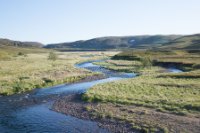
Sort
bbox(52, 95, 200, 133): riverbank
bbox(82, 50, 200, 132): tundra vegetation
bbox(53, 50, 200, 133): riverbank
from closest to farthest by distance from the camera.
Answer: bbox(52, 95, 200, 133): riverbank → bbox(53, 50, 200, 133): riverbank → bbox(82, 50, 200, 132): tundra vegetation

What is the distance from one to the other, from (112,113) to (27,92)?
85.6 ft

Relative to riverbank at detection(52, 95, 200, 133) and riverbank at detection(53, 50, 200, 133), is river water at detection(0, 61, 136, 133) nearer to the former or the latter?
riverbank at detection(52, 95, 200, 133)

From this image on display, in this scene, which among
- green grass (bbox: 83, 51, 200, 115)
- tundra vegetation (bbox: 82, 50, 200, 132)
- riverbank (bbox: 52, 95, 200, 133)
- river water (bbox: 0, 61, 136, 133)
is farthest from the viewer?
green grass (bbox: 83, 51, 200, 115)

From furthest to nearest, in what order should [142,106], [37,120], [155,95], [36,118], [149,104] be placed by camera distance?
[155,95]
[149,104]
[142,106]
[36,118]
[37,120]

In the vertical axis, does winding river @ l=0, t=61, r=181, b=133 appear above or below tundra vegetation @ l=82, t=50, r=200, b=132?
below

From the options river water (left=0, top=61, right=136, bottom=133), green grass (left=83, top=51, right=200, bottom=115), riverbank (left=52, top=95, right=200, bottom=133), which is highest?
green grass (left=83, top=51, right=200, bottom=115)

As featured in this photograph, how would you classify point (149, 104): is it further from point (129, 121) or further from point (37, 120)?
point (37, 120)

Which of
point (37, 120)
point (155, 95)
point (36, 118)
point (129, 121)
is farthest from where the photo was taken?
point (155, 95)

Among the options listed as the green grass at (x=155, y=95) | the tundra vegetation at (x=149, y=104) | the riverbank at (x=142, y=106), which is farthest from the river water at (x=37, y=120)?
the green grass at (x=155, y=95)

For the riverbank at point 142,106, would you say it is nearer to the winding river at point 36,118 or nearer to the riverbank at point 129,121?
the riverbank at point 129,121

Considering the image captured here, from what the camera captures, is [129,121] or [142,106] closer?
[129,121]

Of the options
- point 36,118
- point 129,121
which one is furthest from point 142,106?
point 36,118

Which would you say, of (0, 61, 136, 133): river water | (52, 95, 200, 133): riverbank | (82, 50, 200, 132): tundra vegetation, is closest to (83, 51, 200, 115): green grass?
(82, 50, 200, 132): tundra vegetation

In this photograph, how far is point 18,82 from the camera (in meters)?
65.5
